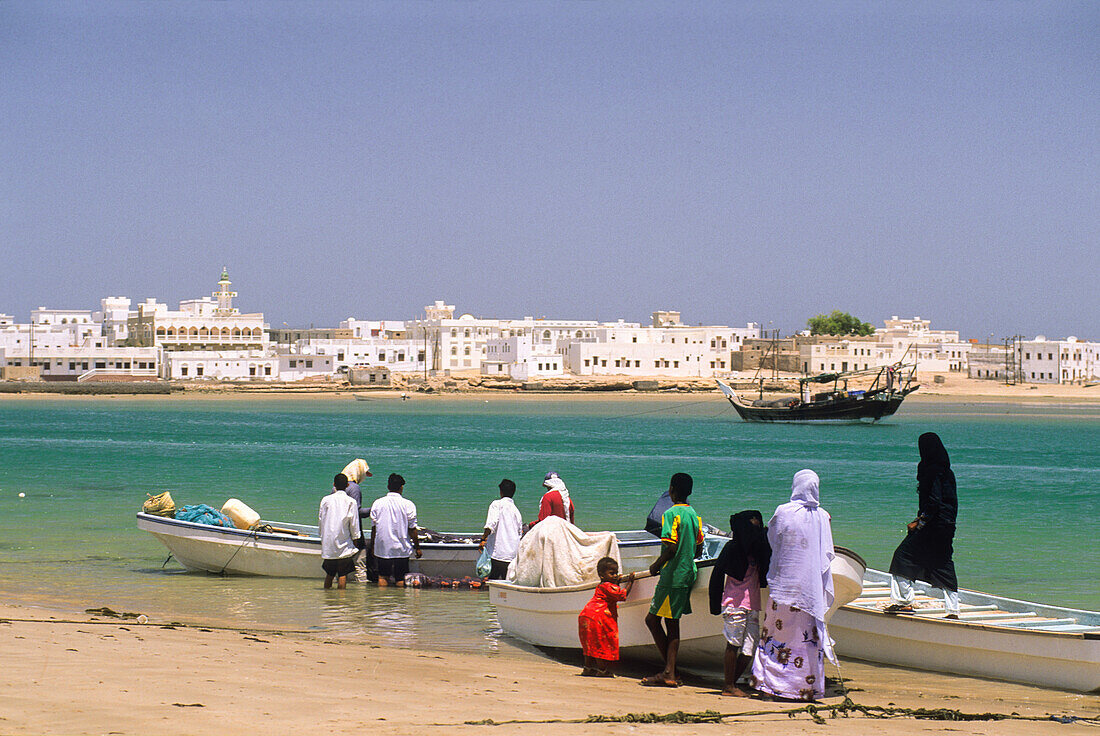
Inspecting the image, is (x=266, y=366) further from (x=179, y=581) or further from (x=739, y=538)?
(x=739, y=538)

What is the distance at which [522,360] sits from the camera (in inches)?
4279

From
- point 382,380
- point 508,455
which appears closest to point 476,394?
point 382,380

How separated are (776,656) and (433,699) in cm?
245

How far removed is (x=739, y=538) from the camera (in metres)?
8.08

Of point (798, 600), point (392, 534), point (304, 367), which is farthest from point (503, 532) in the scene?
point (304, 367)

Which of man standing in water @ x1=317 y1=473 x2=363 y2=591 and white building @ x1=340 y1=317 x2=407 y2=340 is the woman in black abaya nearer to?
man standing in water @ x1=317 y1=473 x2=363 y2=591

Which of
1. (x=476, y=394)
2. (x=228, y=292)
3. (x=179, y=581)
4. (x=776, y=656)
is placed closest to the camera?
(x=776, y=656)

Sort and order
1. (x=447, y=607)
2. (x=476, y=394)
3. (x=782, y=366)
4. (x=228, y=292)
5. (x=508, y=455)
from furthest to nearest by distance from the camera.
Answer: (x=228, y=292) < (x=782, y=366) < (x=476, y=394) < (x=508, y=455) < (x=447, y=607)

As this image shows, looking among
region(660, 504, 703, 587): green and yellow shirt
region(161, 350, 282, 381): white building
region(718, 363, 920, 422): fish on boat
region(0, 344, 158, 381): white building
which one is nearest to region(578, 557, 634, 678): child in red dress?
region(660, 504, 703, 587): green and yellow shirt

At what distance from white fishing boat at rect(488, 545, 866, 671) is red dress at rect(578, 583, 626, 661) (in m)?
0.08

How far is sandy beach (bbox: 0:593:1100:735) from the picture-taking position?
257 inches

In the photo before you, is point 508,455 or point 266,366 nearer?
point 508,455

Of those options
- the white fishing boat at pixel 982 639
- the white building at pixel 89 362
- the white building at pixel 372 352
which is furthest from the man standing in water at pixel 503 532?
the white building at pixel 372 352

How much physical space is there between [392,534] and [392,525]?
0.10 m
